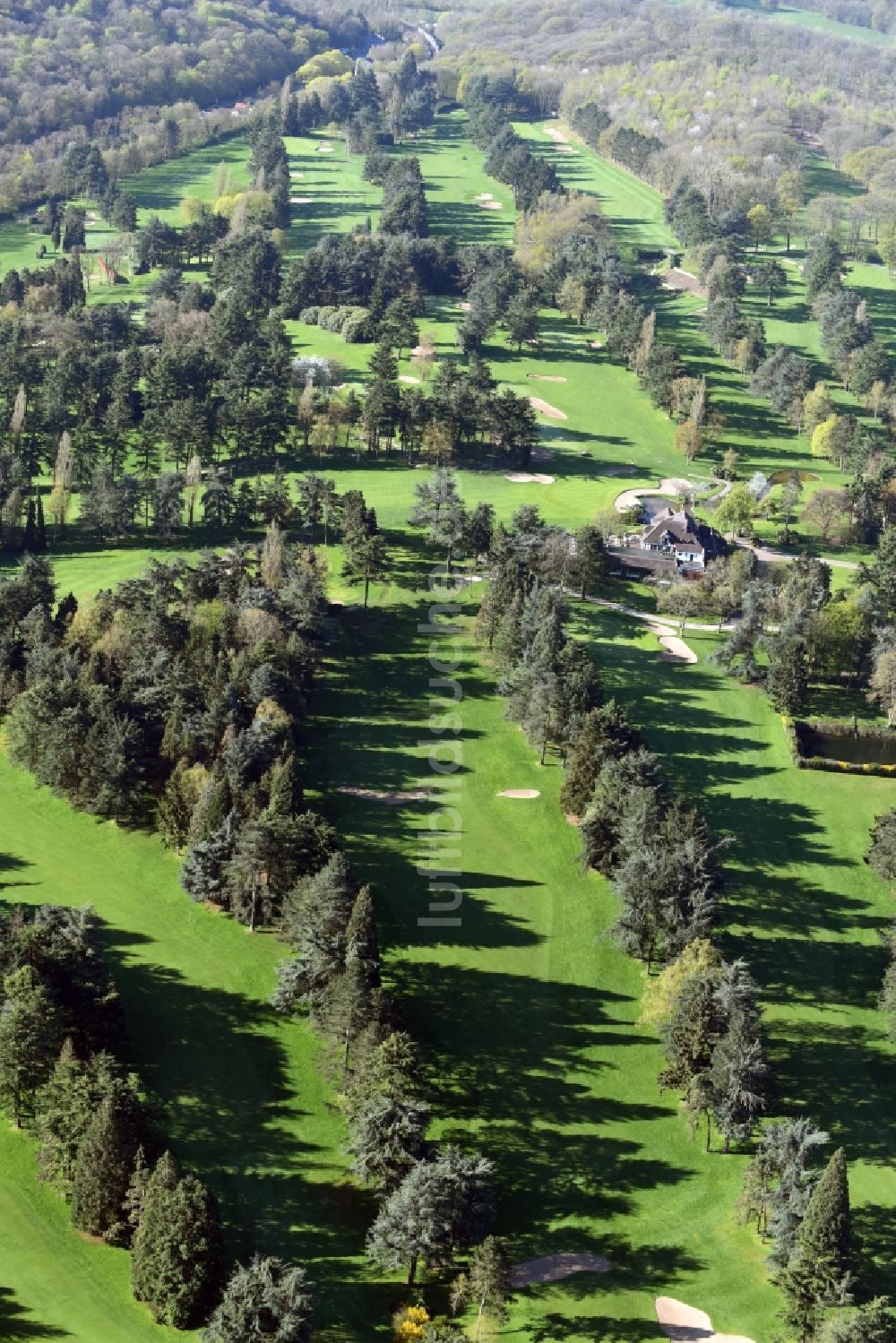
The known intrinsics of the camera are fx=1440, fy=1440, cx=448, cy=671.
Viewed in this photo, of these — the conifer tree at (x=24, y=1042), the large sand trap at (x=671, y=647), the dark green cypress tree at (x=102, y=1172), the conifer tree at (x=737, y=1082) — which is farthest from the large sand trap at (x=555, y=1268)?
the large sand trap at (x=671, y=647)

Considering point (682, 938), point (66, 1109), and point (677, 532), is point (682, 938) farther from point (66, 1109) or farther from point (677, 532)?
point (677, 532)

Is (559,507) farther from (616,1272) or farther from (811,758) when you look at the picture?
(616,1272)

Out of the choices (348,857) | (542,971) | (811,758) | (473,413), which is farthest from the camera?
(473,413)

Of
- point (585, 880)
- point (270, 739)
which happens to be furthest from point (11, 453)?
point (585, 880)

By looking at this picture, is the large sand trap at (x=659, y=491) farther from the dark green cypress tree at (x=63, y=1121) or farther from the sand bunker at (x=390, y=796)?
the dark green cypress tree at (x=63, y=1121)

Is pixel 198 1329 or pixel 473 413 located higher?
pixel 473 413

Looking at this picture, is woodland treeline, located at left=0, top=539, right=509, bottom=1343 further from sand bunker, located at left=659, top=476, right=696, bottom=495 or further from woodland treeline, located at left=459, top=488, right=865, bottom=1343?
sand bunker, located at left=659, top=476, right=696, bottom=495
